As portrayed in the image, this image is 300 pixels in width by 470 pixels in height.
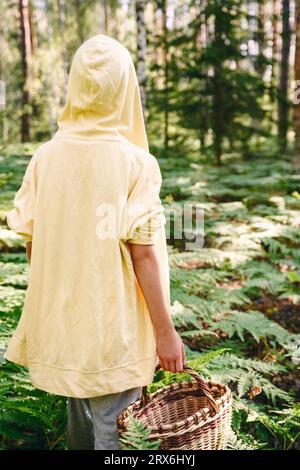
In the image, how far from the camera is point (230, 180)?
993cm

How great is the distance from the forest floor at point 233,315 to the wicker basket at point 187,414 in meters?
0.32

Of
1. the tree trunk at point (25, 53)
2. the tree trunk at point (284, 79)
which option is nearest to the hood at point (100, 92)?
the tree trunk at point (284, 79)

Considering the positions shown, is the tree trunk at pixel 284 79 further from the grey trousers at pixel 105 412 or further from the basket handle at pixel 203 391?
the grey trousers at pixel 105 412

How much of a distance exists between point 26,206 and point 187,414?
125cm

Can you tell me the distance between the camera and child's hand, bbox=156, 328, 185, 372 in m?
1.96

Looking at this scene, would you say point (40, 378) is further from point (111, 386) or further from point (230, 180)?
point (230, 180)

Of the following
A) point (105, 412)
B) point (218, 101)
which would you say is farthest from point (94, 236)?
point (218, 101)

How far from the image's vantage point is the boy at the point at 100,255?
75.3 inches

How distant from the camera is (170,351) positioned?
77.8 inches

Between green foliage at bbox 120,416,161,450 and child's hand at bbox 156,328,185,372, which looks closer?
green foliage at bbox 120,416,161,450

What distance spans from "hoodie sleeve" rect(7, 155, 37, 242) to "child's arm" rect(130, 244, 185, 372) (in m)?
0.51

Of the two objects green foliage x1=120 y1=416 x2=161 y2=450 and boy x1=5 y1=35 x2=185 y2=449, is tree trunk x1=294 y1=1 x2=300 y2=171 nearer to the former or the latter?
boy x1=5 y1=35 x2=185 y2=449

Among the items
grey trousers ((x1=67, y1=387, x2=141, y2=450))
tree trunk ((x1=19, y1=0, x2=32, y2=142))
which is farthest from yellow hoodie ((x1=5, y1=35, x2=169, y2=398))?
tree trunk ((x1=19, y1=0, x2=32, y2=142))

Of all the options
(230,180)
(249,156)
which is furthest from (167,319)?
(249,156)
